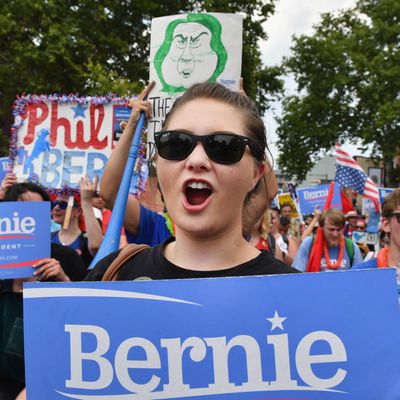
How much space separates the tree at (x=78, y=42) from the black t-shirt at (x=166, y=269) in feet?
38.3

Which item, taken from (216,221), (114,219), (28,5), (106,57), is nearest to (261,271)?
(216,221)

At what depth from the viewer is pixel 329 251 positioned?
18.0ft

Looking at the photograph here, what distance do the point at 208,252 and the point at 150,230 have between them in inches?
44.5

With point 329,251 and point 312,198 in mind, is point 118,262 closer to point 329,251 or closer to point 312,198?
point 329,251

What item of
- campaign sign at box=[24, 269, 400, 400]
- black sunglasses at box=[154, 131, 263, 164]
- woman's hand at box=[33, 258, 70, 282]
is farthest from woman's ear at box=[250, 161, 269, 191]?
woman's hand at box=[33, 258, 70, 282]

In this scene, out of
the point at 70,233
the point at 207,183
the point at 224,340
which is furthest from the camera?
the point at 70,233

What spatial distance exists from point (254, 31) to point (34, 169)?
17.0 meters

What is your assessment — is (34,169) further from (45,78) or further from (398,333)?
(45,78)

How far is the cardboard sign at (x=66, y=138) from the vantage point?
4070mm

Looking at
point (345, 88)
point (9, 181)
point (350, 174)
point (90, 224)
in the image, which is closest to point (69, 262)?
point (90, 224)

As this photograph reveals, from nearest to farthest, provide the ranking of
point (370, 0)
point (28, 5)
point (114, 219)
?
point (114, 219) < point (28, 5) < point (370, 0)

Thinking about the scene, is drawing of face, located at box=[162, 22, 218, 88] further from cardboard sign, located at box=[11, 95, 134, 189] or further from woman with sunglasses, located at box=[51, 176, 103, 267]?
cardboard sign, located at box=[11, 95, 134, 189]

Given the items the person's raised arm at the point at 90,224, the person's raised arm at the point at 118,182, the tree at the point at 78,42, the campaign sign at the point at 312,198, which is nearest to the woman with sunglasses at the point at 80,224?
the person's raised arm at the point at 90,224

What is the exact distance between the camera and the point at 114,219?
2.51 meters
